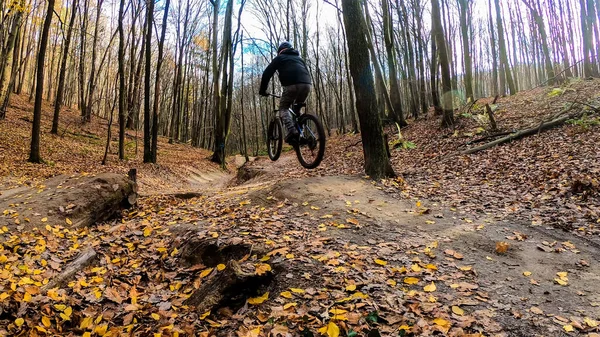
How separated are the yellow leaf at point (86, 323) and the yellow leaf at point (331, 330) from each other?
2.41 m

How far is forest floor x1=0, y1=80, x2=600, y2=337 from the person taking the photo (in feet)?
10.2

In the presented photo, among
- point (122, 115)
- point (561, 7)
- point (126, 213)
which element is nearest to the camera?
point (126, 213)

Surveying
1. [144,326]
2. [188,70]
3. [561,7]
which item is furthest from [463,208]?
[188,70]

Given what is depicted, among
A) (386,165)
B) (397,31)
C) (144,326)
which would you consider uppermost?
(397,31)

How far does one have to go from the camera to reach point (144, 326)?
3395 millimetres

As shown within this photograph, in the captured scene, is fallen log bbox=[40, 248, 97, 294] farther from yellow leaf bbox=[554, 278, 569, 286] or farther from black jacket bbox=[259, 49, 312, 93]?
yellow leaf bbox=[554, 278, 569, 286]

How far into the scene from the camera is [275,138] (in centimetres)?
731

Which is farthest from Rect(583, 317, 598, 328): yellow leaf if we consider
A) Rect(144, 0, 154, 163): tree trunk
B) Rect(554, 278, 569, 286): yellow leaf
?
Rect(144, 0, 154, 163): tree trunk

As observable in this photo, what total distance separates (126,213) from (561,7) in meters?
28.5

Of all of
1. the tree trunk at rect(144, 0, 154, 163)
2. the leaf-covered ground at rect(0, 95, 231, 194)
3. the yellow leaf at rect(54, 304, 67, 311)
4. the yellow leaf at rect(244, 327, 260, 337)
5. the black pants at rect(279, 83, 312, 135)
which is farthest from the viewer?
the tree trunk at rect(144, 0, 154, 163)

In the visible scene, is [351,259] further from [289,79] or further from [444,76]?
[444,76]

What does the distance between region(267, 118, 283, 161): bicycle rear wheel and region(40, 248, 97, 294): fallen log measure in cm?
379

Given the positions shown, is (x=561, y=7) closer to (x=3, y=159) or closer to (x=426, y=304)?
(x=426, y=304)

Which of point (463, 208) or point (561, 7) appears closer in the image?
point (463, 208)
